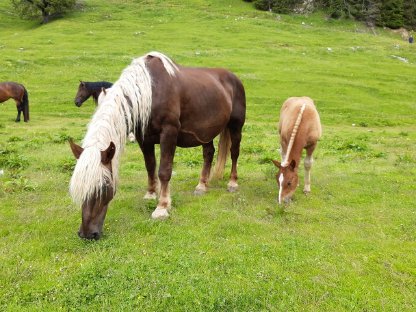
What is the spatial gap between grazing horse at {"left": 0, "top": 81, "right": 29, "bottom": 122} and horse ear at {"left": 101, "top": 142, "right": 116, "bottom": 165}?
16249mm

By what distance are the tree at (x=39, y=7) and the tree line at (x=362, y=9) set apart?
29647 mm

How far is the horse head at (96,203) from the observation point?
6090 mm

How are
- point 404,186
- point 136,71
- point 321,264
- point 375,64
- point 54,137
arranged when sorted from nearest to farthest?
point 321,264
point 136,71
point 404,186
point 54,137
point 375,64

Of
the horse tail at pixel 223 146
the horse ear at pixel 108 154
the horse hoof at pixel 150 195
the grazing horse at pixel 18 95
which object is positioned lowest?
the grazing horse at pixel 18 95

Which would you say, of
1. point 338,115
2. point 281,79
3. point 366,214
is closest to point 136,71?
point 366,214

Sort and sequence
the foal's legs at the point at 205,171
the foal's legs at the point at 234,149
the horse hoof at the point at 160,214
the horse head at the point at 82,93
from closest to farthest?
the horse hoof at the point at 160,214 < the foal's legs at the point at 205,171 < the foal's legs at the point at 234,149 < the horse head at the point at 82,93

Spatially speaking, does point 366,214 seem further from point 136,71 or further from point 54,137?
point 54,137

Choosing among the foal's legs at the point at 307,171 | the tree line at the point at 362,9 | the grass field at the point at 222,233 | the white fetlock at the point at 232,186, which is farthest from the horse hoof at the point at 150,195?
the tree line at the point at 362,9

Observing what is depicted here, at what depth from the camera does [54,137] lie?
1586cm

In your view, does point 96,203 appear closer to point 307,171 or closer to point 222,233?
point 222,233

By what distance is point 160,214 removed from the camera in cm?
763

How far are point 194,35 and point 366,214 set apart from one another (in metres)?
39.7

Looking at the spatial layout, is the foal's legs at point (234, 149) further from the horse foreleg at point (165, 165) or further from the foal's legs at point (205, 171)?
the horse foreleg at point (165, 165)

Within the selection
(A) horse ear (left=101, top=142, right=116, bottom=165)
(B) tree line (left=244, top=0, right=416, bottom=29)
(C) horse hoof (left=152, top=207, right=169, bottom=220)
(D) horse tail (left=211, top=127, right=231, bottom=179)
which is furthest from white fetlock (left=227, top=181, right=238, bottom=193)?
(B) tree line (left=244, top=0, right=416, bottom=29)
